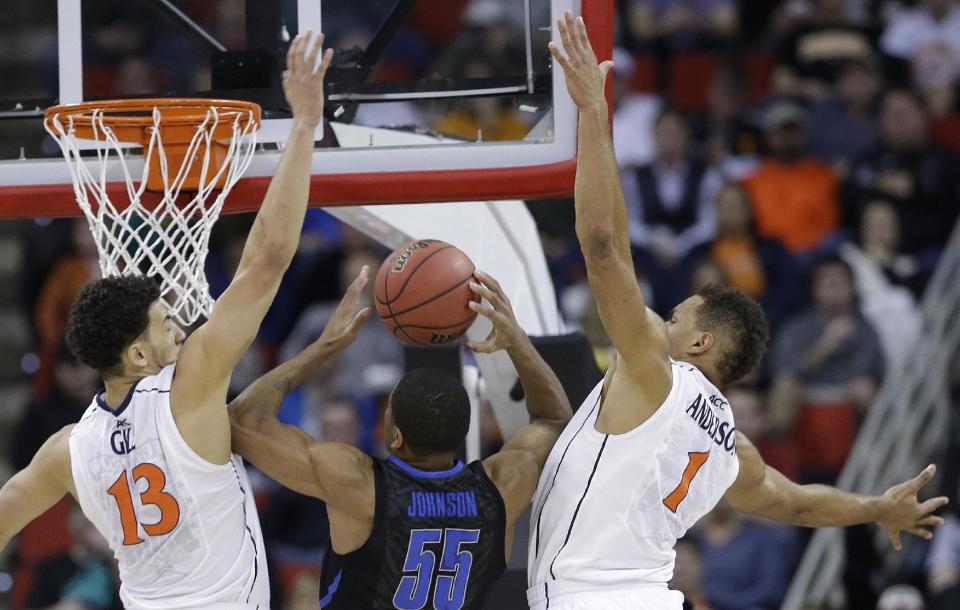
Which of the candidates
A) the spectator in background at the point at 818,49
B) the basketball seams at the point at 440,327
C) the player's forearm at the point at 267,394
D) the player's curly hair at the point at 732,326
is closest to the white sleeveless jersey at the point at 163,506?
the player's forearm at the point at 267,394

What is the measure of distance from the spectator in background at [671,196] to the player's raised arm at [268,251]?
5.19 metres

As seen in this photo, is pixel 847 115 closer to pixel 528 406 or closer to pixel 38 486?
pixel 528 406

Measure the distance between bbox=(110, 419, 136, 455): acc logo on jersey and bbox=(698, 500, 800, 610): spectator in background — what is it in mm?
4397

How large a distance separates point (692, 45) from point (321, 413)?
3749 millimetres

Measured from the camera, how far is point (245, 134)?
15.0 ft

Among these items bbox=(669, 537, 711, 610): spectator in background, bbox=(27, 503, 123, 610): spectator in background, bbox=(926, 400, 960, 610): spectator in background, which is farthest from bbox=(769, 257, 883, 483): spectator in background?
bbox=(27, 503, 123, 610): spectator in background

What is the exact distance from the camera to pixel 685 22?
10141 mm

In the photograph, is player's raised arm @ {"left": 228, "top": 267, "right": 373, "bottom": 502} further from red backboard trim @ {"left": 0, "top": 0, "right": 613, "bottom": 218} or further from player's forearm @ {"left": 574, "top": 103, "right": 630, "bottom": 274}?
player's forearm @ {"left": 574, "top": 103, "right": 630, "bottom": 274}

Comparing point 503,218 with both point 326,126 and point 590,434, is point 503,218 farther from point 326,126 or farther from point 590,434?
point 590,434

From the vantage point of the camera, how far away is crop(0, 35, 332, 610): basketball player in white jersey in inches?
153

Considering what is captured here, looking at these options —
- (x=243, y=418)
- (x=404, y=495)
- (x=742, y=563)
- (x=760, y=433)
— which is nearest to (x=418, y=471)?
(x=404, y=495)

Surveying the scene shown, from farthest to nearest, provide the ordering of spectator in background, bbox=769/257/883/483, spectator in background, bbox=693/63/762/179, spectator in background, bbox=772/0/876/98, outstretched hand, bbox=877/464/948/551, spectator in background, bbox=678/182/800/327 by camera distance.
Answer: spectator in background, bbox=772/0/876/98, spectator in background, bbox=693/63/762/179, spectator in background, bbox=678/182/800/327, spectator in background, bbox=769/257/883/483, outstretched hand, bbox=877/464/948/551

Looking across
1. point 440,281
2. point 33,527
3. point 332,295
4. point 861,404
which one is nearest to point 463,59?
point 332,295

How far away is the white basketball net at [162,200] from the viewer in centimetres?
441
